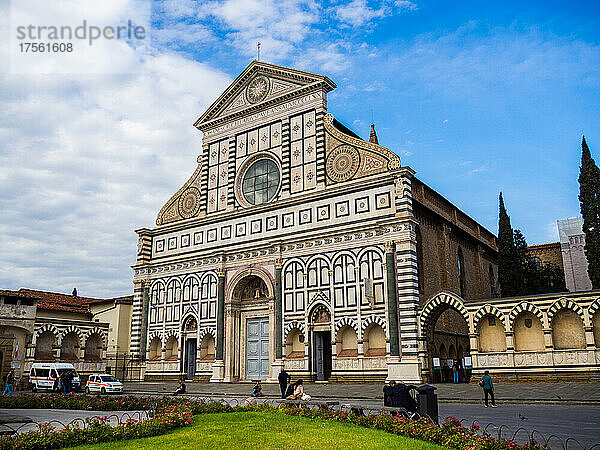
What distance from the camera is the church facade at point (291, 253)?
1059 inches

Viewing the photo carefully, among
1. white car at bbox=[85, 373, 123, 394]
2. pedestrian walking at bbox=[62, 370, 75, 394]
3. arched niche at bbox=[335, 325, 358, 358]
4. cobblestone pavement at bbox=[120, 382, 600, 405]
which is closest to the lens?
cobblestone pavement at bbox=[120, 382, 600, 405]

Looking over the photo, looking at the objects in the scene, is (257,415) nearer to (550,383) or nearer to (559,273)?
(550,383)

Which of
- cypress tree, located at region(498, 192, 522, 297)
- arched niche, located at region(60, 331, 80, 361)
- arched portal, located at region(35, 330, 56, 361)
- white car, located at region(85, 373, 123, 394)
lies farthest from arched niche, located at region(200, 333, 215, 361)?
cypress tree, located at region(498, 192, 522, 297)

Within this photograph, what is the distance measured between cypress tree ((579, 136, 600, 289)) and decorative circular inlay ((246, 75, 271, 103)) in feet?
66.4

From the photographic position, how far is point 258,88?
35.1 m

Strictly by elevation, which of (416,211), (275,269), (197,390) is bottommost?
(197,390)

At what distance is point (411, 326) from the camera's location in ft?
83.5

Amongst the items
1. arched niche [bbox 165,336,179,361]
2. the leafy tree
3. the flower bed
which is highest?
the leafy tree

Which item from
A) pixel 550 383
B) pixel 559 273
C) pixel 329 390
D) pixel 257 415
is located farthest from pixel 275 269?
pixel 559 273

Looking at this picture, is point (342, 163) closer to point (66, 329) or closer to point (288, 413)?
point (288, 413)

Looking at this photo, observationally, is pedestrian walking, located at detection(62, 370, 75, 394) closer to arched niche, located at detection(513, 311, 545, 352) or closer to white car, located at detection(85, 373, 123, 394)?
white car, located at detection(85, 373, 123, 394)

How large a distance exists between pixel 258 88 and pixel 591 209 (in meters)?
21.9

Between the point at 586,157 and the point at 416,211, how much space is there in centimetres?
1190

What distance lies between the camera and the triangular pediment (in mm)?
32281
